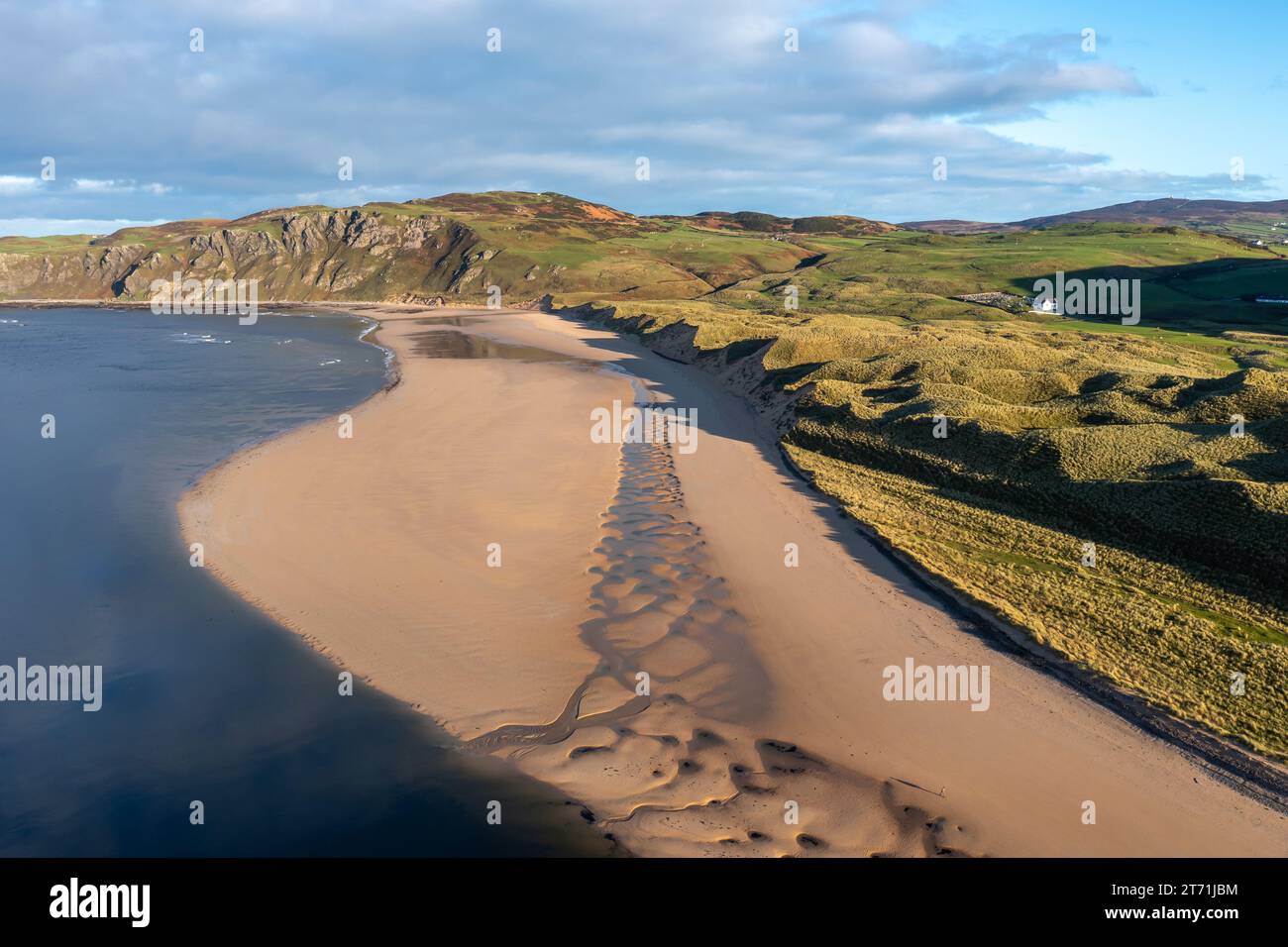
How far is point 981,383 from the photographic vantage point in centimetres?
3669

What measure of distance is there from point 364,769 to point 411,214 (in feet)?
571

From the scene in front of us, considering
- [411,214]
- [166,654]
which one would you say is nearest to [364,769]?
[166,654]

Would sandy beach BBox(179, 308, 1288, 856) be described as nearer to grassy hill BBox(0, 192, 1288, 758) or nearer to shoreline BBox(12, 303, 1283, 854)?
shoreline BBox(12, 303, 1283, 854)

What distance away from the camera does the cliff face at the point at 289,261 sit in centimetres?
14962

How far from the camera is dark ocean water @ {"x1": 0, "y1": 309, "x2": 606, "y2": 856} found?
429 inches

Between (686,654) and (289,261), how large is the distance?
17267 centimetres

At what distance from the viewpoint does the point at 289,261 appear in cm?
16025

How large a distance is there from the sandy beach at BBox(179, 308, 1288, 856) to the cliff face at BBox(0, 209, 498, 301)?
418ft

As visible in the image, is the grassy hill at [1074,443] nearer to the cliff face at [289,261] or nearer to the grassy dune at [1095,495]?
the grassy dune at [1095,495]

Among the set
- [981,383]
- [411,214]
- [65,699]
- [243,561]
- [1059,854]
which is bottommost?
[1059,854]

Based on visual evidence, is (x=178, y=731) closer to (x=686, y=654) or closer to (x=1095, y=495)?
(x=686, y=654)

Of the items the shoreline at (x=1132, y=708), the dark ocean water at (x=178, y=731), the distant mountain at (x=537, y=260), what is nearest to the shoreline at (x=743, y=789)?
the shoreline at (x=1132, y=708)
